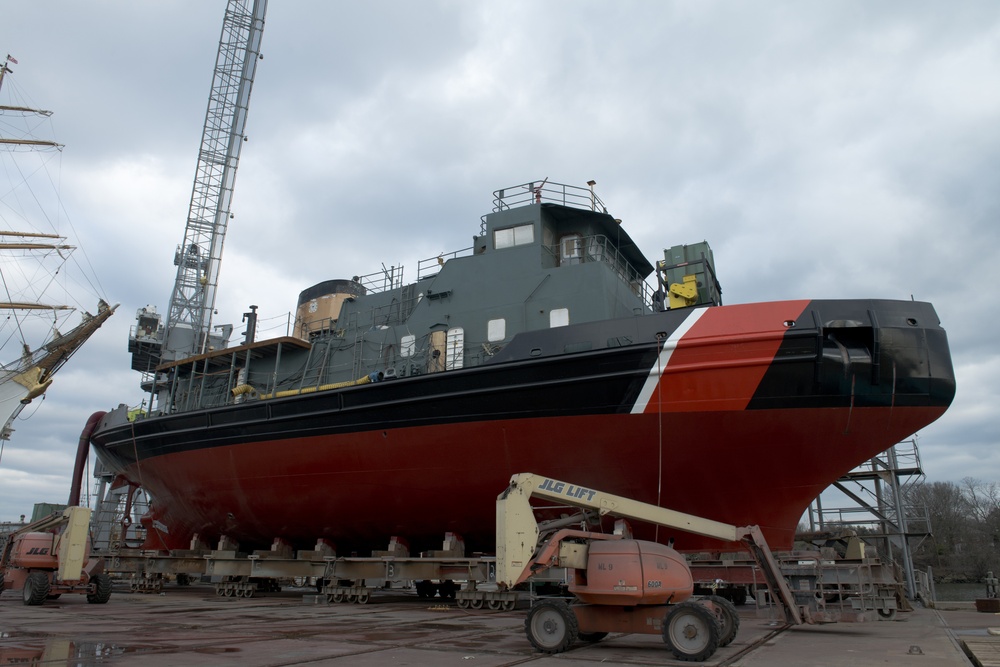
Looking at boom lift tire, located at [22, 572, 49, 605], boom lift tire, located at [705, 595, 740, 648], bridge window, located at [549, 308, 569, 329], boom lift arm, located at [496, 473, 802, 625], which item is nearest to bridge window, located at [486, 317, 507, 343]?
bridge window, located at [549, 308, 569, 329]

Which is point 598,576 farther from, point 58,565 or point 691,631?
point 58,565

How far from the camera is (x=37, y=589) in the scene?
1277 cm

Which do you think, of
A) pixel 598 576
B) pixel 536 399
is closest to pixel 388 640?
pixel 598 576

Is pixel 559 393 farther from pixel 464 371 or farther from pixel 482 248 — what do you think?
pixel 482 248

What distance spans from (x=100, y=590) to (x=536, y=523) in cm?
1103

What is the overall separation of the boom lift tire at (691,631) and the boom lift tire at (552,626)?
3.24 ft

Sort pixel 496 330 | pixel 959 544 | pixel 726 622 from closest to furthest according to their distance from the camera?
pixel 726 622, pixel 496 330, pixel 959 544

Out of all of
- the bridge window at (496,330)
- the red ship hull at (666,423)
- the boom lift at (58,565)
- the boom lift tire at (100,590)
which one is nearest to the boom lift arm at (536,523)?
the red ship hull at (666,423)

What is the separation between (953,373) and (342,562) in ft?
39.5

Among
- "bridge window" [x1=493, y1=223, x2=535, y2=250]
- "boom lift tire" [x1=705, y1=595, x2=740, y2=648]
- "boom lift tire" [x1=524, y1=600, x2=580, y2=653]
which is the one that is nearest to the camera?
"boom lift tire" [x1=524, y1=600, x2=580, y2=653]

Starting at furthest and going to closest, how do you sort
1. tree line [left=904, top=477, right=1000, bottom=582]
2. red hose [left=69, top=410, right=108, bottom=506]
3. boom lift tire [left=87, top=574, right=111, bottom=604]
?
tree line [left=904, top=477, right=1000, bottom=582] → red hose [left=69, top=410, right=108, bottom=506] → boom lift tire [left=87, top=574, right=111, bottom=604]

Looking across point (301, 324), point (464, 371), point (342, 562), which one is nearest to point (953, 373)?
point (464, 371)

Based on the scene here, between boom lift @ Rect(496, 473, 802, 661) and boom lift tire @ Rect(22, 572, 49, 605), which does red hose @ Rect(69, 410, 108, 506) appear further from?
boom lift @ Rect(496, 473, 802, 661)

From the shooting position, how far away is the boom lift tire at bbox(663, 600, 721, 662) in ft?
19.5
